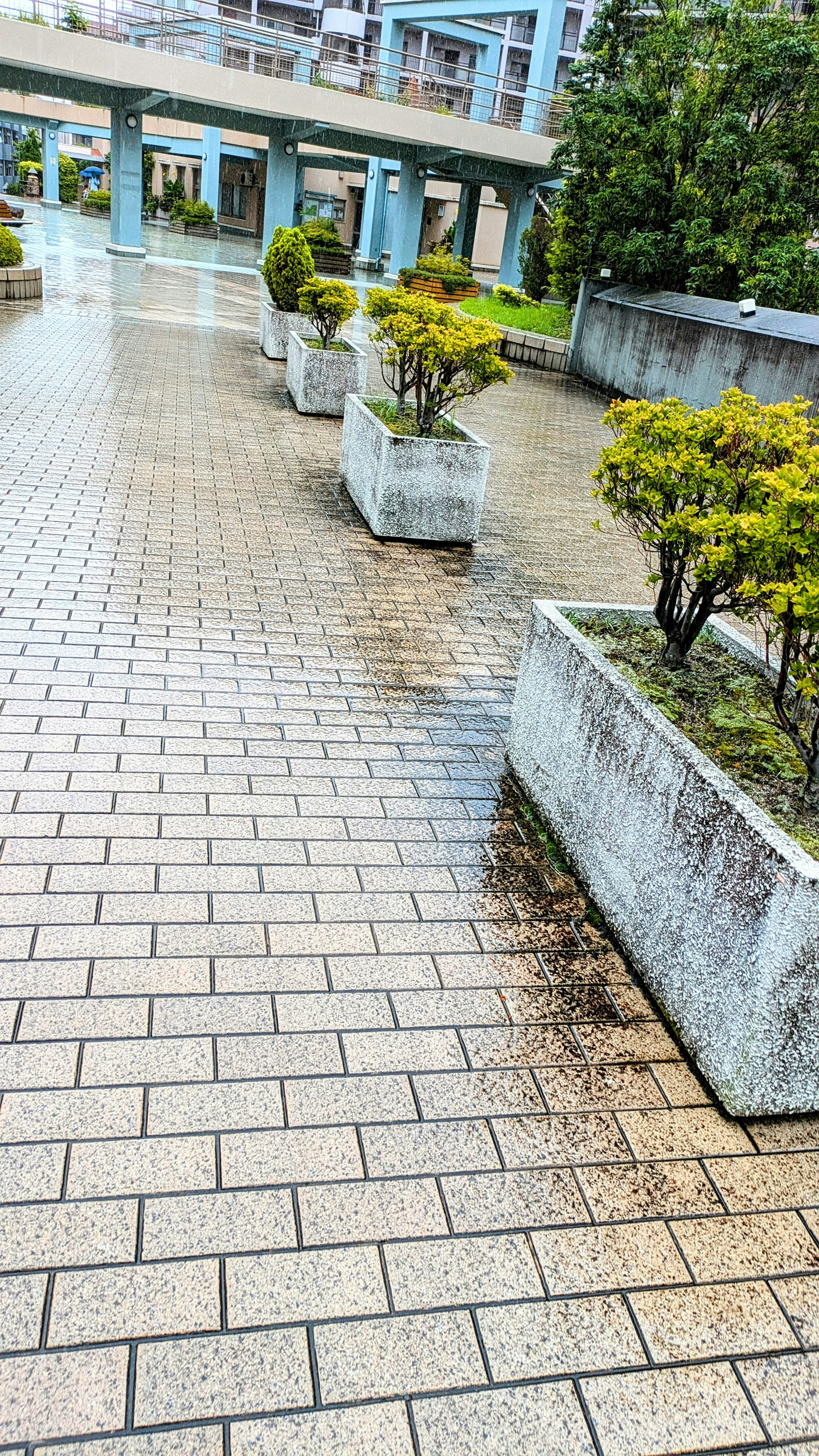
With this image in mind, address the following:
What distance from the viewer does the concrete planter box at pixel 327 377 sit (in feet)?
40.3

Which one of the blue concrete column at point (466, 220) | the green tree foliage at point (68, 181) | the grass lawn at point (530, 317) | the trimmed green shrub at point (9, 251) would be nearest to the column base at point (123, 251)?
the grass lawn at point (530, 317)

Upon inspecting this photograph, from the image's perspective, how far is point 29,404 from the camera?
1112cm

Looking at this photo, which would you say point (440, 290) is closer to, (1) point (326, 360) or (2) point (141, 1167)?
(1) point (326, 360)

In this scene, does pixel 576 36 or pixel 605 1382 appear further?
pixel 576 36

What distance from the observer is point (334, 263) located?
3136cm

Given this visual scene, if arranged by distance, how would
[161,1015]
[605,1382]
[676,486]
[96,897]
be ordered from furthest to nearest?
[676,486], [96,897], [161,1015], [605,1382]

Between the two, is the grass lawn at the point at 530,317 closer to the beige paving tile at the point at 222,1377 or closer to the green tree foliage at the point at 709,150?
the green tree foliage at the point at 709,150

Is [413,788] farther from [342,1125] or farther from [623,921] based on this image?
[342,1125]

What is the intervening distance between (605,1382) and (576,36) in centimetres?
5799

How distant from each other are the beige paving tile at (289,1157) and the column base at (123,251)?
98.2ft

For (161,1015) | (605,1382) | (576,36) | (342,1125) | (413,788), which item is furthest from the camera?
(576,36)

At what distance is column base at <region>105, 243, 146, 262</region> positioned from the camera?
28609 mm

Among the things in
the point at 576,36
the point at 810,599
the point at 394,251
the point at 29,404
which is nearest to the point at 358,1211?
the point at 810,599

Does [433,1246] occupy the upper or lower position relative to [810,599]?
lower
